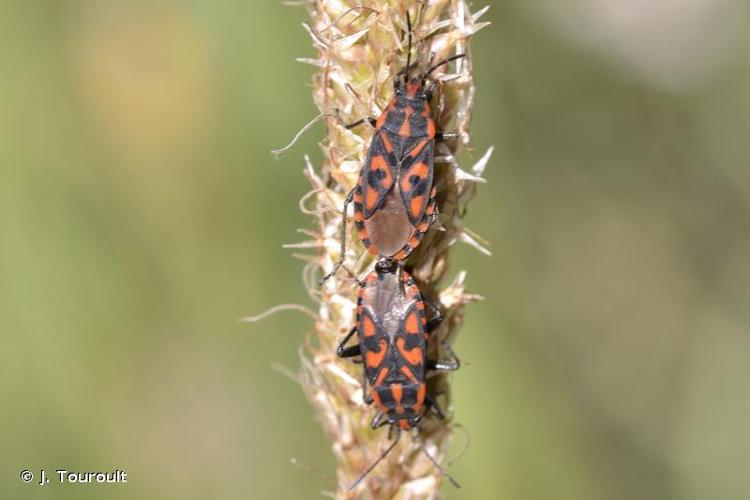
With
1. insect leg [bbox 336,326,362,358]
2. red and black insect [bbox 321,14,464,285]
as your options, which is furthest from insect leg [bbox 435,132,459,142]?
insect leg [bbox 336,326,362,358]

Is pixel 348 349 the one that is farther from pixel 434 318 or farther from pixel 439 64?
pixel 439 64

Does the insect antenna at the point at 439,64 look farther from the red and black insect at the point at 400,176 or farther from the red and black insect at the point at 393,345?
the red and black insect at the point at 393,345

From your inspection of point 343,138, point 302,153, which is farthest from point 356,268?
point 302,153

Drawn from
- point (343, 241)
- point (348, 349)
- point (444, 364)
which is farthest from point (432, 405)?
point (343, 241)

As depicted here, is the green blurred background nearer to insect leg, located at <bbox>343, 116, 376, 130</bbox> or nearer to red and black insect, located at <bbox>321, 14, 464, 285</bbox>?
red and black insect, located at <bbox>321, 14, 464, 285</bbox>

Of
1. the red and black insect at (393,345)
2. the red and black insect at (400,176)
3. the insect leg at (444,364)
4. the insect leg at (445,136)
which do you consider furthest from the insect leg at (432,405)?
the insect leg at (445,136)

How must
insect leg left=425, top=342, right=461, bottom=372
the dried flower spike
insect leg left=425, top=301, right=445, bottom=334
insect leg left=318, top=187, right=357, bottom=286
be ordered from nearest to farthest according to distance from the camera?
the dried flower spike
insect leg left=318, top=187, right=357, bottom=286
insect leg left=425, top=301, right=445, bottom=334
insect leg left=425, top=342, right=461, bottom=372

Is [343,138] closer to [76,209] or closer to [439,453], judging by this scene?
[439,453]

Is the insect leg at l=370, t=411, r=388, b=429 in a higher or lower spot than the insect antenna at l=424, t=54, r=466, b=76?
lower
